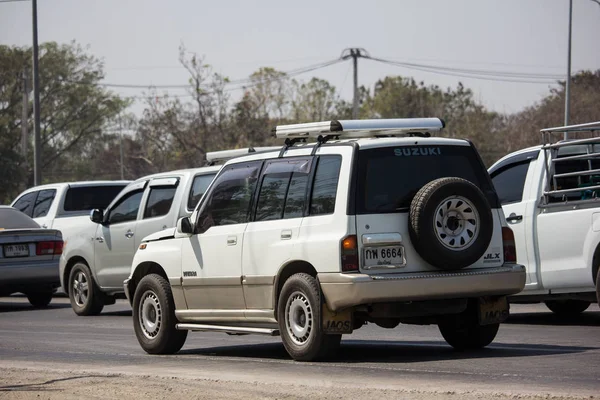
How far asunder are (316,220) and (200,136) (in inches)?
2108

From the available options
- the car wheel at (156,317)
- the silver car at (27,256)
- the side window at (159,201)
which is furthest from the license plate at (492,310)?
the silver car at (27,256)

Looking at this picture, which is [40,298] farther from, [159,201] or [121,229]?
[159,201]

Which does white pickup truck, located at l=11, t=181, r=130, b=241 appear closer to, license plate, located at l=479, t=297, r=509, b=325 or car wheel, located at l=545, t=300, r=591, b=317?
car wheel, located at l=545, t=300, r=591, b=317

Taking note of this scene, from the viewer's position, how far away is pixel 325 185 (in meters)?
10.4

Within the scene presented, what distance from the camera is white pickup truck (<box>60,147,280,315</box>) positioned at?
672 inches

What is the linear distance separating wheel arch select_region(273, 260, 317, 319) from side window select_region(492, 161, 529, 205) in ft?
14.3

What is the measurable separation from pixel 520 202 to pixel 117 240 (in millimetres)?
6799

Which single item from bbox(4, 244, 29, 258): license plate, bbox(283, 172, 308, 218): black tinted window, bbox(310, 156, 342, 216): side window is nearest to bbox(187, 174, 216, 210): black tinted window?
bbox(4, 244, 29, 258): license plate

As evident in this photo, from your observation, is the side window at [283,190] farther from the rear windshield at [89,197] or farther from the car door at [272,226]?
the rear windshield at [89,197]

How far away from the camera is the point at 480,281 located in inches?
401

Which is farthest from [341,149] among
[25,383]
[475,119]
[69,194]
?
[475,119]

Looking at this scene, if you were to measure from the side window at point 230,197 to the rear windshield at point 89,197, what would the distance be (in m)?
10.9

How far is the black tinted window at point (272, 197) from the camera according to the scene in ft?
35.7

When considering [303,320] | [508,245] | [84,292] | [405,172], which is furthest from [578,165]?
[84,292]
